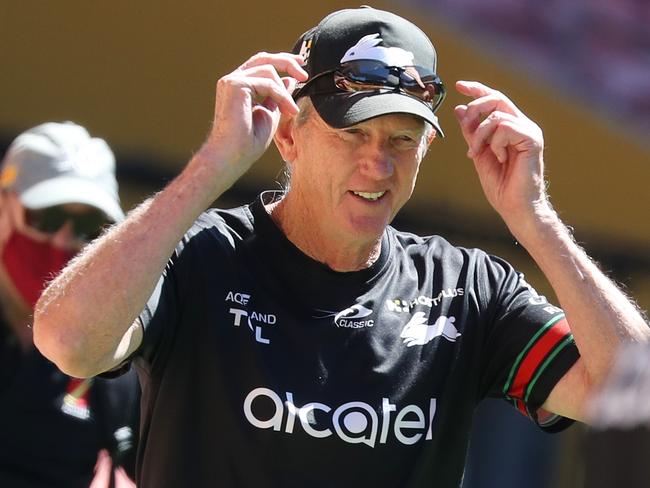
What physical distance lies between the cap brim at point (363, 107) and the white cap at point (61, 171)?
4.57 ft

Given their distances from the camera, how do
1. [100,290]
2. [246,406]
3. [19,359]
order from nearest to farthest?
[100,290] < [246,406] < [19,359]

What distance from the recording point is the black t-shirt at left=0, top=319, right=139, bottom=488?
11.5 feet

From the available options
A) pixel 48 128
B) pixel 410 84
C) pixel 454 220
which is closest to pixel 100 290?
pixel 410 84

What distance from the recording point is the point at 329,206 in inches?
108

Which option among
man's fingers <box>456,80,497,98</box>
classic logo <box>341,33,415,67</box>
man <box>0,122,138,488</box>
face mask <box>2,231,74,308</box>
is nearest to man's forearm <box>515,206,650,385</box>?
man's fingers <box>456,80,497,98</box>

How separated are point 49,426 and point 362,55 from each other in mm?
1409

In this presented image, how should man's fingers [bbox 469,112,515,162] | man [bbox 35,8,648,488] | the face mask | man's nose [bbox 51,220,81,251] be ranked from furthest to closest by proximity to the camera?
man's nose [bbox 51,220,81,251] → the face mask → man's fingers [bbox 469,112,515,162] → man [bbox 35,8,648,488]

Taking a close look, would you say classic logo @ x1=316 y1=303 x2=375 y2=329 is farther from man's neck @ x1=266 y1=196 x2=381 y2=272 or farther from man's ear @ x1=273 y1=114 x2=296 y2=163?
man's ear @ x1=273 y1=114 x2=296 y2=163

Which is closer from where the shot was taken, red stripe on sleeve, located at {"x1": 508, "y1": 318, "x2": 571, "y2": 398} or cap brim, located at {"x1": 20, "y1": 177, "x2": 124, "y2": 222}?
red stripe on sleeve, located at {"x1": 508, "y1": 318, "x2": 571, "y2": 398}

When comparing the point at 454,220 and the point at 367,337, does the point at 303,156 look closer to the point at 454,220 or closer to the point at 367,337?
the point at 367,337

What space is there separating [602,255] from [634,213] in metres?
0.33

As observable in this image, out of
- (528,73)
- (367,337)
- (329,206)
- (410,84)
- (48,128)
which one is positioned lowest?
(367,337)

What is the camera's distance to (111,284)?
243cm

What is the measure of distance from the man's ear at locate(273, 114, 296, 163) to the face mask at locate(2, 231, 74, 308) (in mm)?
1060
